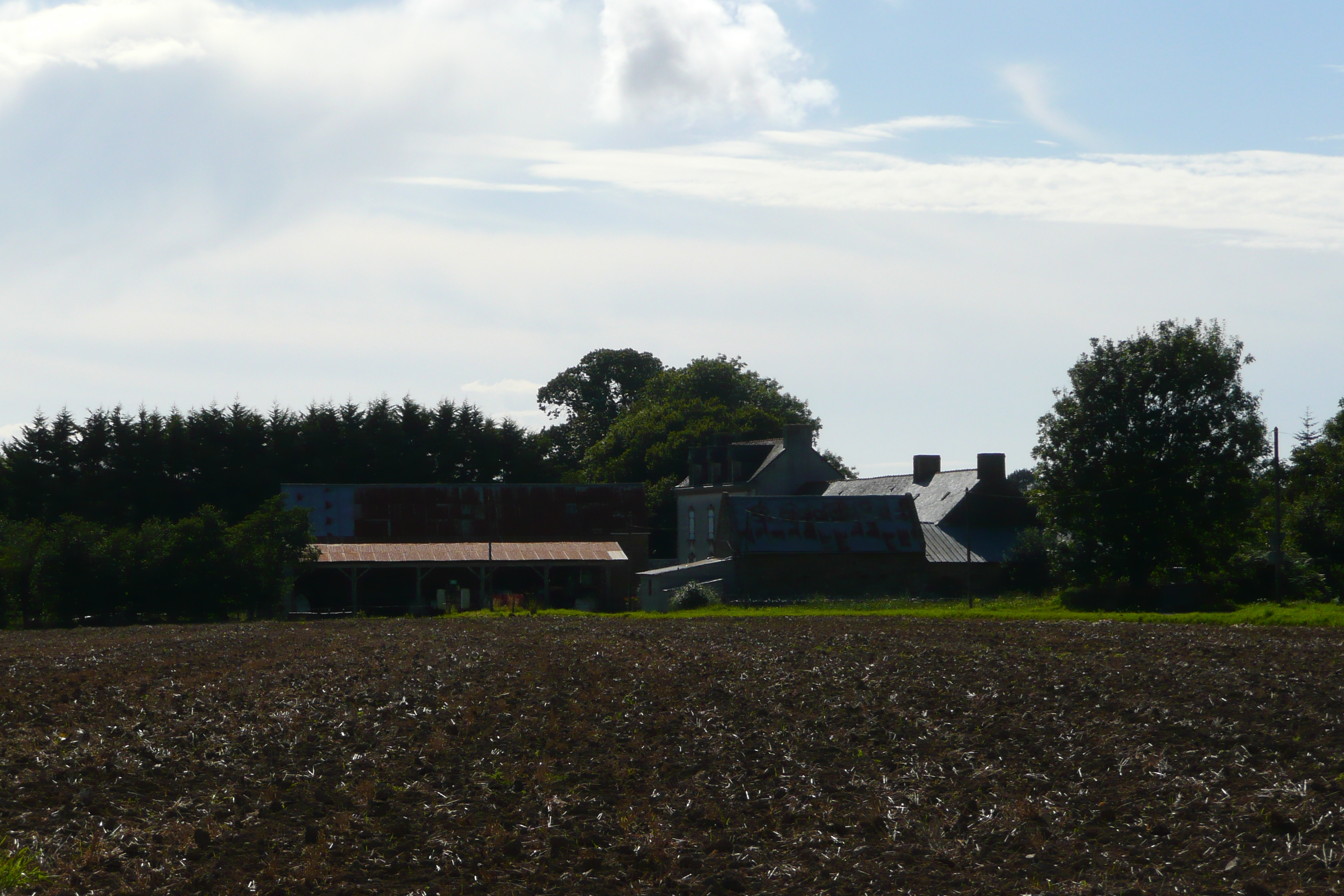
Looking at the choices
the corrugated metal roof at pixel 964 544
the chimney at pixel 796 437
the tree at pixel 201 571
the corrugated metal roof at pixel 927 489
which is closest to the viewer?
the tree at pixel 201 571

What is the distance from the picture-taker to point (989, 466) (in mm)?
64125

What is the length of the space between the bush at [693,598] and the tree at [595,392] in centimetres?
5146

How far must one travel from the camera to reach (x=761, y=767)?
1229 cm

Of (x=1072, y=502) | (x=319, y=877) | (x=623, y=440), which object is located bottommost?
(x=319, y=877)

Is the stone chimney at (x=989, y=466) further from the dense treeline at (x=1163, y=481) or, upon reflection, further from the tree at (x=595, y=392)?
the tree at (x=595, y=392)

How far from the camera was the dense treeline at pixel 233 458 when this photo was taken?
74.2m

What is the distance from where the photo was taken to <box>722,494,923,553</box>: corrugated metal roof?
5706 centimetres

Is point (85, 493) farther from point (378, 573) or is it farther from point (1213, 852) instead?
point (1213, 852)

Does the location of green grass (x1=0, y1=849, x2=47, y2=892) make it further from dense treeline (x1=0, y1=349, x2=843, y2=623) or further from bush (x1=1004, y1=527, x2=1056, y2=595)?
bush (x1=1004, y1=527, x2=1056, y2=595)

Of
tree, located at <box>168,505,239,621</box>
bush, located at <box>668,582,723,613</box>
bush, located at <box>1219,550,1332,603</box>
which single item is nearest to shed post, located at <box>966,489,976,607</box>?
bush, located at <box>1219,550,1332,603</box>

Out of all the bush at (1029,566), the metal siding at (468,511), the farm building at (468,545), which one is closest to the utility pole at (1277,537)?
the bush at (1029,566)

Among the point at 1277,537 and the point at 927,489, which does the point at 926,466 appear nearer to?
the point at 927,489

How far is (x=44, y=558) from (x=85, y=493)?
77.5 ft

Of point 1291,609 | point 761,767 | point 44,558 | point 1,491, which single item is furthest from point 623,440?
point 761,767
